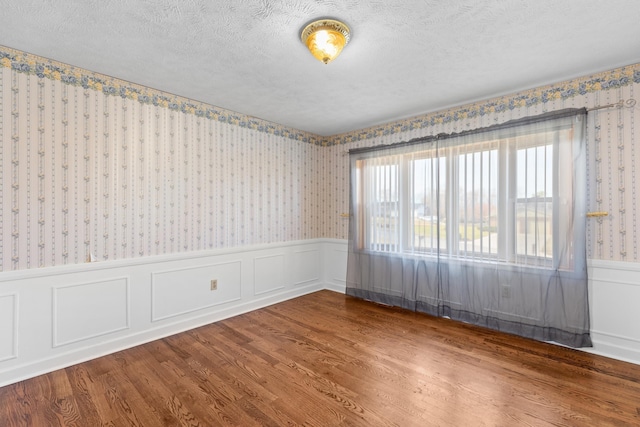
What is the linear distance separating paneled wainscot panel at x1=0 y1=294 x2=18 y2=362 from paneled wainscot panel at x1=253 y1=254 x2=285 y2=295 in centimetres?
224

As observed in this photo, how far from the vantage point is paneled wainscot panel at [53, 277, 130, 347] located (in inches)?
98.0

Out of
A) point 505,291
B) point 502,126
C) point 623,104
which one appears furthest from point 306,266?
point 623,104

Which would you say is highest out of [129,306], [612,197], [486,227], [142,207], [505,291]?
[612,197]

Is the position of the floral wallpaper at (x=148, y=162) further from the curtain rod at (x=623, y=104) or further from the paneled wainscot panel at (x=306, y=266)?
the paneled wainscot panel at (x=306, y=266)

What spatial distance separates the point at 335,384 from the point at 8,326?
8.34ft

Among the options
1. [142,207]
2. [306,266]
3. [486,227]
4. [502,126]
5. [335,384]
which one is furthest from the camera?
[306,266]

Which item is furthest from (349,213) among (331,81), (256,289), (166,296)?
(166,296)

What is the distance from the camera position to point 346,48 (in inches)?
88.4

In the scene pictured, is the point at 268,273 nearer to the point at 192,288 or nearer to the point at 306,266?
the point at 306,266

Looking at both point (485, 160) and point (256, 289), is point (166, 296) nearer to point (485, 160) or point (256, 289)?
point (256, 289)

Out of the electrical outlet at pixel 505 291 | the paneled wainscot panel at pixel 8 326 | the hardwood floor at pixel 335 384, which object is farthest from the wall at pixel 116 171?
the electrical outlet at pixel 505 291

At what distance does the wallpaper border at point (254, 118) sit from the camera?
242 cm

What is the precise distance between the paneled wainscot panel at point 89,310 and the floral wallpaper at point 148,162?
0.85 feet

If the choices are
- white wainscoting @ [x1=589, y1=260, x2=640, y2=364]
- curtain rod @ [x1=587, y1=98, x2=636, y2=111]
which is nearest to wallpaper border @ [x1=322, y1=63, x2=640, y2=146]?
curtain rod @ [x1=587, y1=98, x2=636, y2=111]
